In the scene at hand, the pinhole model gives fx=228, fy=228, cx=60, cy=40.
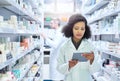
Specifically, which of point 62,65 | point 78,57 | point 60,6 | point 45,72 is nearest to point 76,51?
point 78,57

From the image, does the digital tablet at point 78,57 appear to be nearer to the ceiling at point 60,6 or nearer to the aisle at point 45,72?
the aisle at point 45,72

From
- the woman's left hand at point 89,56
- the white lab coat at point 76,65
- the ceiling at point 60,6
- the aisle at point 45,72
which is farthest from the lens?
the ceiling at point 60,6

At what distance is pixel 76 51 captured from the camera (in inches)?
109

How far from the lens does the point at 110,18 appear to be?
468 cm

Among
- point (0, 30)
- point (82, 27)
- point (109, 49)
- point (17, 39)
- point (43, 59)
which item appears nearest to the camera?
point (0, 30)

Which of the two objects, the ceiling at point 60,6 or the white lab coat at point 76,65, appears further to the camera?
the ceiling at point 60,6

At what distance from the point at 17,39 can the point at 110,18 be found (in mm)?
1924

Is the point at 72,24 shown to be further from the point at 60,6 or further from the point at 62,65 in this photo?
the point at 60,6

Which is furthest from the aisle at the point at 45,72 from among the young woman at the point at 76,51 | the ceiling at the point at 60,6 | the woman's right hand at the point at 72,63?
the woman's right hand at the point at 72,63

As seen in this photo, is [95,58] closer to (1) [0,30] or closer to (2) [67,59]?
(2) [67,59]

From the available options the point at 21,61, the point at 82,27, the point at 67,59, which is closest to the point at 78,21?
the point at 82,27

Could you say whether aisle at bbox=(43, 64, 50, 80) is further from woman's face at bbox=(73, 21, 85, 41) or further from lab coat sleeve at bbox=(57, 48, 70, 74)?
woman's face at bbox=(73, 21, 85, 41)

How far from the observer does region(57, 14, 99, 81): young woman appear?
2684mm

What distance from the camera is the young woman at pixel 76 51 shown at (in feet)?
8.80
